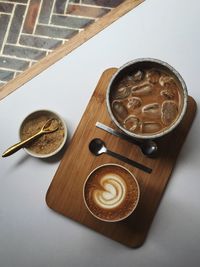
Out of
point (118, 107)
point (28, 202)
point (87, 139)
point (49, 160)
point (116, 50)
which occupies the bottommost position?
point (28, 202)

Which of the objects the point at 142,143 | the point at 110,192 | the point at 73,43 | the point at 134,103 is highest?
the point at 73,43

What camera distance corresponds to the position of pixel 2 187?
4.15ft

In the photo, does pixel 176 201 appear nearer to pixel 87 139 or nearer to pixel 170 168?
pixel 170 168

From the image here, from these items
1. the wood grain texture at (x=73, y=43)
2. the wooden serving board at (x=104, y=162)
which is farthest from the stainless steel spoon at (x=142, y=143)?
the wood grain texture at (x=73, y=43)

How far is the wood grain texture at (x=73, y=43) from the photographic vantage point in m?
1.25

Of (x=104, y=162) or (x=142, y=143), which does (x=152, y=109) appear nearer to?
(x=142, y=143)

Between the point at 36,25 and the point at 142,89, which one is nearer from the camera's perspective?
the point at 142,89

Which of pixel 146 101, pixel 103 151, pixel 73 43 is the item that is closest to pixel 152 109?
pixel 146 101

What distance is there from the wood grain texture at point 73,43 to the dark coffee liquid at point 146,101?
0.21 metres

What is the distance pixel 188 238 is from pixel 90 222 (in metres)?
0.31

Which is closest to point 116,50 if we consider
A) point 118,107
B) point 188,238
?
point 118,107

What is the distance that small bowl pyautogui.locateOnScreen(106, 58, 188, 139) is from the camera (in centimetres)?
110

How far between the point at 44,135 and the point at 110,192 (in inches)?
11.1

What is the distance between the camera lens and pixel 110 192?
115cm
